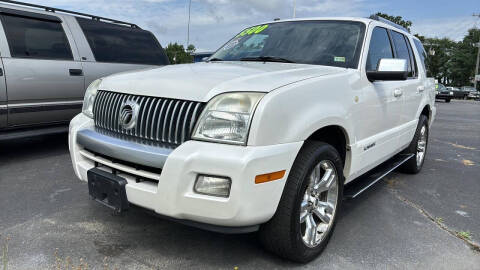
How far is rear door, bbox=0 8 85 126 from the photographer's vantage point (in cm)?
474

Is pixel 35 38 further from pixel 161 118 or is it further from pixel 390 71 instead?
pixel 390 71

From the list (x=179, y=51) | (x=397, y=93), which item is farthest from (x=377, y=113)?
(x=179, y=51)

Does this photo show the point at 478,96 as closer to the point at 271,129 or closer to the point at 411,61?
the point at 411,61

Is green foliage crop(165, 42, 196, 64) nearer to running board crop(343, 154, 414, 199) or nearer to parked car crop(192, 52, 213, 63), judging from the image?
parked car crop(192, 52, 213, 63)

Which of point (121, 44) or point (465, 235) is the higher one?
point (121, 44)

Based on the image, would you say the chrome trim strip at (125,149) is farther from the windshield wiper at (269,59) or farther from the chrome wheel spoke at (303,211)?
the windshield wiper at (269,59)

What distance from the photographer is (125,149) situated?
7.86ft

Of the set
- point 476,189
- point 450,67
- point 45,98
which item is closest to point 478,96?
point 450,67

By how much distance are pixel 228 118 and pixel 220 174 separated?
0.32 meters

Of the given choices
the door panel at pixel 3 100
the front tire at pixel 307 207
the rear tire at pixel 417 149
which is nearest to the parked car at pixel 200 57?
the front tire at pixel 307 207

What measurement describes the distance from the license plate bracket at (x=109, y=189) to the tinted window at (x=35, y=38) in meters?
3.06

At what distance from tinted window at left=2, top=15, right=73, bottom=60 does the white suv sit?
233 cm

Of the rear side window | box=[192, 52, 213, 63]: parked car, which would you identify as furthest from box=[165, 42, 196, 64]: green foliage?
the rear side window

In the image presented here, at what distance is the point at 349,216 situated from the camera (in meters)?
3.48
